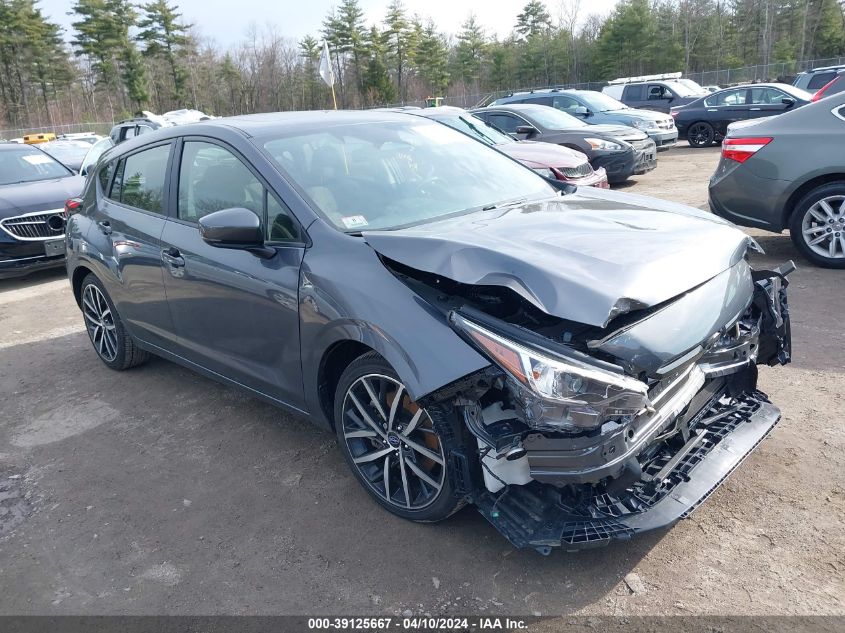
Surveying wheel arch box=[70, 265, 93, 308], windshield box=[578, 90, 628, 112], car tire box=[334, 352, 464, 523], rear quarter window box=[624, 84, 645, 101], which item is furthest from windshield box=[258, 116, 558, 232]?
rear quarter window box=[624, 84, 645, 101]

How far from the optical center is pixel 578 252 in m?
2.77

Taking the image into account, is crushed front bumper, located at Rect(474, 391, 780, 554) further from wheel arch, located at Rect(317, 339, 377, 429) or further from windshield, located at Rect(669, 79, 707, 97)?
windshield, located at Rect(669, 79, 707, 97)

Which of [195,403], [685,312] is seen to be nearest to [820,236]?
[685,312]

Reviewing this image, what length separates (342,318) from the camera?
302cm

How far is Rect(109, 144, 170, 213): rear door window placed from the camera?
435cm

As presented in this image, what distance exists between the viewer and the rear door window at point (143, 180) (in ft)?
14.3

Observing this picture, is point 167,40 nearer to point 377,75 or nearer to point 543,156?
point 377,75

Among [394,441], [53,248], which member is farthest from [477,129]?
[394,441]

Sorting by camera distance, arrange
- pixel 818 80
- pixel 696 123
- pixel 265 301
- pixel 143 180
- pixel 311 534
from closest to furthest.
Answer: pixel 311 534, pixel 265 301, pixel 143 180, pixel 696 123, pixel 818 80

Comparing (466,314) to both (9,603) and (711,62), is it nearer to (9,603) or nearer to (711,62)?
(9,603)

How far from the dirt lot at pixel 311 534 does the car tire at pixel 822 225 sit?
1924 mm

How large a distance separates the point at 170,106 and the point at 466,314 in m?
65.2

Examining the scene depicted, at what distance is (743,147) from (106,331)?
19.5 feet

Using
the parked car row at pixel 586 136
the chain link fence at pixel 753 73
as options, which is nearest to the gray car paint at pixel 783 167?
the parked car row at pixel 586 136
